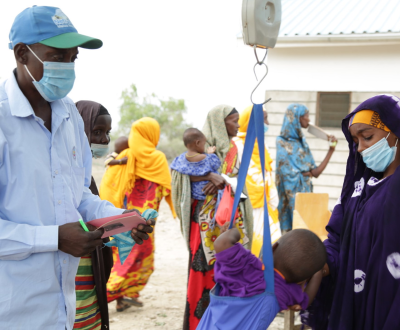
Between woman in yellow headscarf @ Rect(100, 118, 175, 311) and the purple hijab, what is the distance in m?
2.99

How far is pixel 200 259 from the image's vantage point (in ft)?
13.8

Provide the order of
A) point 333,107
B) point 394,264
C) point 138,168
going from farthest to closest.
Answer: point 333,107 < point 138,168 < point 394,264

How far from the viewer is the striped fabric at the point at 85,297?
2850mm

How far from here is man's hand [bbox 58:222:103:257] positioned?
1855mm

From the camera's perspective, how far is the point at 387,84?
29.2 ft

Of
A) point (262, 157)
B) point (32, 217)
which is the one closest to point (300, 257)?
point (262, 157)

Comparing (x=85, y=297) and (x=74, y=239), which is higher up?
(x=74, y=239)

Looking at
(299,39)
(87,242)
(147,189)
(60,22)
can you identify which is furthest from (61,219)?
(299,39)

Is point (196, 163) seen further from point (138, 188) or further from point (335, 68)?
point (335, 68)

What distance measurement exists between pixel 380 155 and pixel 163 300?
158 inches

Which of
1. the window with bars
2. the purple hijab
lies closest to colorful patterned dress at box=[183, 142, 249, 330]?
the purple hijab

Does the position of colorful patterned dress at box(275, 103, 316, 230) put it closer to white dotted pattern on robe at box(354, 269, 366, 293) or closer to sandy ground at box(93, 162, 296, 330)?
sandy ground at box(93, 162, 296, 330)

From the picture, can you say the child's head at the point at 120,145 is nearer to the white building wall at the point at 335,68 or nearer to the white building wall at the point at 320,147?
the white building wall at the point at 320,147

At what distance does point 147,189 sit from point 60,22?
145 inches
